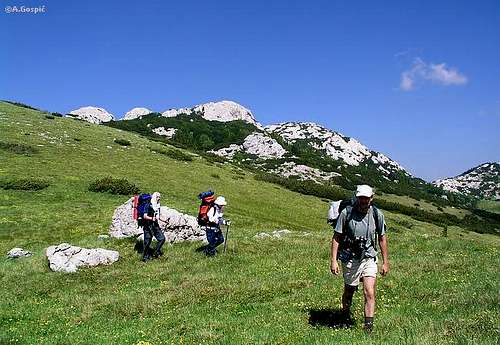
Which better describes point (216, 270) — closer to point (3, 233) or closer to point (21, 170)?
point (3, 233)

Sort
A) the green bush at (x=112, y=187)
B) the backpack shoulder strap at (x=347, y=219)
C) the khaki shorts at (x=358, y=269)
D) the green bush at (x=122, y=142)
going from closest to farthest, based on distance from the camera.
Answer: the khaki shorts at (x=358, y=269)
the backpack shoulder strap at (x=347, y=219)
the green bush at (x=112, y=187)
the green bush at (x=122, y=142)

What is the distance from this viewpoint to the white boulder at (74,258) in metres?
22.1

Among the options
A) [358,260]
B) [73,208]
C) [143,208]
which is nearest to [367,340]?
[358,260]

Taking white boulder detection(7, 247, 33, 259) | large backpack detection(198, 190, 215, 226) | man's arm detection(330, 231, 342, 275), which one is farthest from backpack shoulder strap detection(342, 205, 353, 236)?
white boulder detection(7, 247, 33, 259)

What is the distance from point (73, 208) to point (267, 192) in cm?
3073

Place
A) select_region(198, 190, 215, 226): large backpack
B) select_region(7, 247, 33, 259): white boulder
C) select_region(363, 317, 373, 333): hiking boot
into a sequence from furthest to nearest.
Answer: select_region(7, 247, 33, 259): white boulder
select_region(198, 190, 215, 226): large backpack
select_region(363, 317, 373, 333): hiking boot

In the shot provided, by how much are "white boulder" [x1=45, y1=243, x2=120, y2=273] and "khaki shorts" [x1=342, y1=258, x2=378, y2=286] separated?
15.0 meters

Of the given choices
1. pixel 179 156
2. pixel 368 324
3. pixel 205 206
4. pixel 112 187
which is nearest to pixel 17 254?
pixel 205 206

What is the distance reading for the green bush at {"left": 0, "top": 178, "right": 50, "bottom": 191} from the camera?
43844 mm

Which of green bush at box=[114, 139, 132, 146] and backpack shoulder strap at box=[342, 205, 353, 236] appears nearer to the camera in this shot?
backpack shoulder strap at box=[342, 205, 353, 236]

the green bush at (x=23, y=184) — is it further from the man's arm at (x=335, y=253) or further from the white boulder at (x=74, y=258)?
the man's arm at (x=335, y=253)

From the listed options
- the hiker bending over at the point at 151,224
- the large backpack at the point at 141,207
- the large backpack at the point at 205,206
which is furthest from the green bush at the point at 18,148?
the large backpack at the point at 205,206

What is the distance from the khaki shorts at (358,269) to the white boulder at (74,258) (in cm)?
1502

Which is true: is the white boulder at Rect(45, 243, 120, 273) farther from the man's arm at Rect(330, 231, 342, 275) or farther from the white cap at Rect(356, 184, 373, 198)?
the white cap at Rect(356, 184, 373, 198)
